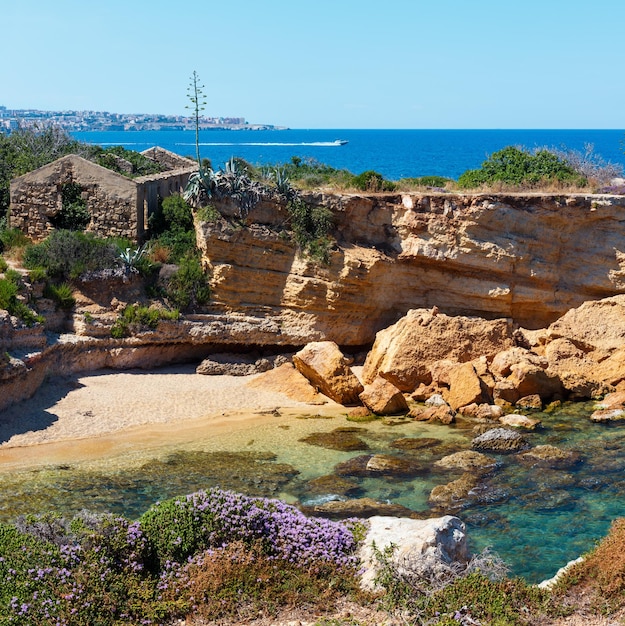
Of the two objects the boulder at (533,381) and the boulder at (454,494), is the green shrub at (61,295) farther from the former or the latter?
the boulder at (533,381)

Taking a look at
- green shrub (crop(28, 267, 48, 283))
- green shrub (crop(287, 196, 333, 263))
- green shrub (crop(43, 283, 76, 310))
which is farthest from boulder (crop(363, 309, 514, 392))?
green shrub (crop(28, 267, 48, 283))

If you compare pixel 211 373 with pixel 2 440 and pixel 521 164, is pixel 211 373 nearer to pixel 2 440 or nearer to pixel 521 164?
pixel 2 440

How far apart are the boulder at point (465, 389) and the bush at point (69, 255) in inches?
425

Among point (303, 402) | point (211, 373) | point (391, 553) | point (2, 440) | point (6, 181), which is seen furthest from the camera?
point (6, 181)

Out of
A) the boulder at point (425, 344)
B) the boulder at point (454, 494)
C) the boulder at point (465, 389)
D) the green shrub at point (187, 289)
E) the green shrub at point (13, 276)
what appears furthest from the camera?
the green shrub at point (187, 289)

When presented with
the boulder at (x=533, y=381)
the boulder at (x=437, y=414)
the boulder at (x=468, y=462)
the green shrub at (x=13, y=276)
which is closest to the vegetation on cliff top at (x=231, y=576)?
the boulder at (x=468, y=462)

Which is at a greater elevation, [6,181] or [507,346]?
[6,181]

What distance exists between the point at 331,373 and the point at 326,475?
5424 mm

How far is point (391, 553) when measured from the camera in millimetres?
11898

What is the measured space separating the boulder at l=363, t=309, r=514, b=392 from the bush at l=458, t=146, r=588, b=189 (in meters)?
6.97

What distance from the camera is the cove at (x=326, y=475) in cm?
1585

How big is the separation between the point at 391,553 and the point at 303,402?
1181 centimetres

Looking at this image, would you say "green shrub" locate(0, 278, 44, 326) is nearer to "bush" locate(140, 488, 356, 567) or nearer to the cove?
the cove

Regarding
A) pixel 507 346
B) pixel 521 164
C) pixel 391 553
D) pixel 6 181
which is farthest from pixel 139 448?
pixel 521 164
